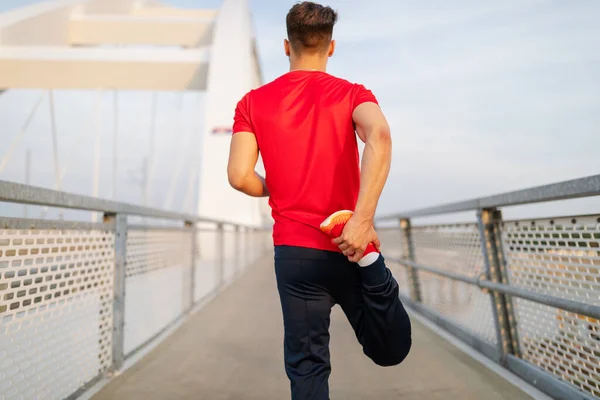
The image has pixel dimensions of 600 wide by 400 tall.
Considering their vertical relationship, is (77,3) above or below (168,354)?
above

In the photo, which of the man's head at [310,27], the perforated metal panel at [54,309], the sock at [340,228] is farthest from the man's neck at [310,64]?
the perforated metal panel at [54,309]

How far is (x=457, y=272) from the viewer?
3000 millimetres

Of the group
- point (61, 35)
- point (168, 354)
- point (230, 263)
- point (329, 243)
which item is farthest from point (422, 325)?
point (61, 35)

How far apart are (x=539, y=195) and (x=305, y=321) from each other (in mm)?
1314

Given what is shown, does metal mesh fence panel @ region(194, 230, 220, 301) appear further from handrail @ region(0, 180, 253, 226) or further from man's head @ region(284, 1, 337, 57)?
man's head @ region(284, 1, 337, 57)

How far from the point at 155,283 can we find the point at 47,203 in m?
1.54

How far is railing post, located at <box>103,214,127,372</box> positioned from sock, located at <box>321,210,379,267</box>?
1744 mm

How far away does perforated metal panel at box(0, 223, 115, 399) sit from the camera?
4.67 ft

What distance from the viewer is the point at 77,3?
12945 mm

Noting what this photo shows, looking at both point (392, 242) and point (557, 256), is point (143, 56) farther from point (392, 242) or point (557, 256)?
point (557, 256)

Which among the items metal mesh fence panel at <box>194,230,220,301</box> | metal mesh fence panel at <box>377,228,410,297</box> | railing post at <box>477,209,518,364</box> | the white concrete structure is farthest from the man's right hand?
the white concrete structure

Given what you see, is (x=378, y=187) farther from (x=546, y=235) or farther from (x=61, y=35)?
(x=61, y=35)

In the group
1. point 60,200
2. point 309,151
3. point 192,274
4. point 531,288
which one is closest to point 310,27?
point 309,151

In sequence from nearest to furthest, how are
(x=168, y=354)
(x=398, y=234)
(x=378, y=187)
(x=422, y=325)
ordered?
(x=378, y=187) < (x=168, y=354) < (x=422, y=325) < (x=398, y=234)
